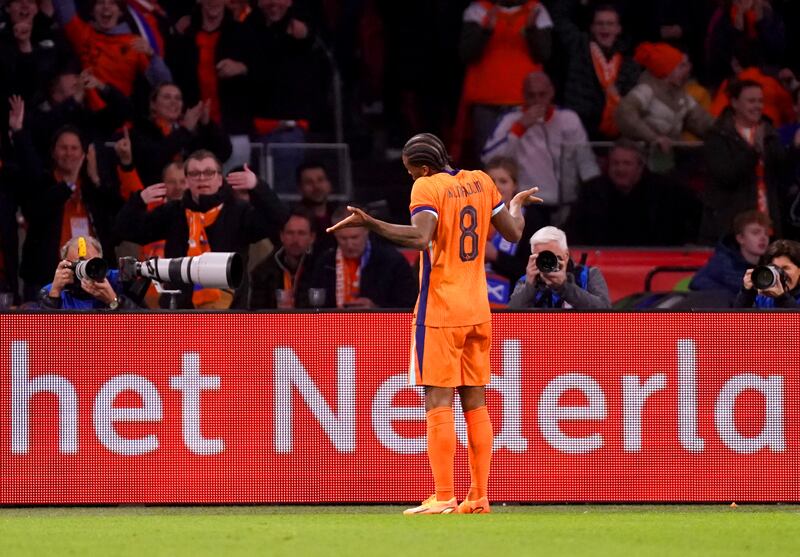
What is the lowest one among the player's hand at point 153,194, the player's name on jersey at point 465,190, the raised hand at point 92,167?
the player's name on jersey at point 465,190

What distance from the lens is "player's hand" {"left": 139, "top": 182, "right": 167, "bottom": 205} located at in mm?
12570

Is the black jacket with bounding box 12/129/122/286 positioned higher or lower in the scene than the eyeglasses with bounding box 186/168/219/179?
lower

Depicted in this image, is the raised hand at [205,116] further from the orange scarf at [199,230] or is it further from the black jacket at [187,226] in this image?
the orange scarf at [199,230]

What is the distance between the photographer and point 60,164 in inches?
521

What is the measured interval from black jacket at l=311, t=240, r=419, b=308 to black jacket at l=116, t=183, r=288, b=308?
666mm

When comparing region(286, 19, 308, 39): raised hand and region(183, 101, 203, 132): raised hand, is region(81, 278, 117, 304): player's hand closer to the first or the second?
region(183, 101, 203, 132): raised hand

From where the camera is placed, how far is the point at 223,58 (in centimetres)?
1439

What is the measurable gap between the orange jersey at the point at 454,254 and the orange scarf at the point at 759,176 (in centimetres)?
578

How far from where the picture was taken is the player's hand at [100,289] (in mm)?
10266

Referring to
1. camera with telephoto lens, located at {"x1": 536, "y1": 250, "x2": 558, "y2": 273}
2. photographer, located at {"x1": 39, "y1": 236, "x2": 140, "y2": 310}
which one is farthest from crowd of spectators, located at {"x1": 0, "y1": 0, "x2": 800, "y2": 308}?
camera with telephoto lens, located at {"x1": 536, "y1": 250, "x2": 558, "y2": 273}

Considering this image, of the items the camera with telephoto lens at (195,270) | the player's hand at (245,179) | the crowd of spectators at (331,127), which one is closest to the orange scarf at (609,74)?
the crowd of spectators at (331,127)

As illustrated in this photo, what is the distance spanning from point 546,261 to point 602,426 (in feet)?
3.45

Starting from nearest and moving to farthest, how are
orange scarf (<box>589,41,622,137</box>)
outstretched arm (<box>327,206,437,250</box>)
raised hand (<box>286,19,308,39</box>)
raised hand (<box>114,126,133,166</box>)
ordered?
outstretched arm (<box>327,206,437,250</box>), raised hand (<box>114,126,133,166</box>), raised hand (<box>286,19,308,39</box>), orange scarf (<box>589,41,622,137</box>)

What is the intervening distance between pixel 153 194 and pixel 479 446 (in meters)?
4.79
